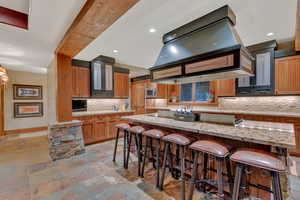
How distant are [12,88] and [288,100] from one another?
9096mm

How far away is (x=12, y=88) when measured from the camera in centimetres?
521

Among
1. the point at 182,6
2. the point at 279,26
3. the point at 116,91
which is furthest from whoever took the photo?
the point at 116,91

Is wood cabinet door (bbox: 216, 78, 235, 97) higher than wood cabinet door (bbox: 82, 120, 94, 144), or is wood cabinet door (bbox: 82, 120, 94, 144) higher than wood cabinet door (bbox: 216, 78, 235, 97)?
wood cabinet door (bbox: 216, 78, 235, 97)

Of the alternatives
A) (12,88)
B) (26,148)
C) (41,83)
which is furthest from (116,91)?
(12,88)

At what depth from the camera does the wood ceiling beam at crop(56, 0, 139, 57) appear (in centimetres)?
156

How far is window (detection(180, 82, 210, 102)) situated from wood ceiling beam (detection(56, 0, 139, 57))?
4292 millimetres

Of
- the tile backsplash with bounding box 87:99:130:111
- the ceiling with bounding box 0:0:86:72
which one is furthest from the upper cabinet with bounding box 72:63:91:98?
the ceiling with bounding box 0:0:86:72

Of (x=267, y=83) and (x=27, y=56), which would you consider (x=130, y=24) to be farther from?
(x=267, y=83)

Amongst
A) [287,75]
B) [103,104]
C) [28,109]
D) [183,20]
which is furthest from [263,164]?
[28,109]

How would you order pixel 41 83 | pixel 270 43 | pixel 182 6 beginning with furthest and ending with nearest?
pixel 41 83, pixel 270 43, pixel 182 6

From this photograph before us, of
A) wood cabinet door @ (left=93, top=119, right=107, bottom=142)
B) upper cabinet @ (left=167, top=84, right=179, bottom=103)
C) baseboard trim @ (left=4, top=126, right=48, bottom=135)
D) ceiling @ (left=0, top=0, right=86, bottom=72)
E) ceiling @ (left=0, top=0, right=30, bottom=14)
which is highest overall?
ceiling @ (left=0, top=0, right=30, bottom=14)

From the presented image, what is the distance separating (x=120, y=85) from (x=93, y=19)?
3.32m

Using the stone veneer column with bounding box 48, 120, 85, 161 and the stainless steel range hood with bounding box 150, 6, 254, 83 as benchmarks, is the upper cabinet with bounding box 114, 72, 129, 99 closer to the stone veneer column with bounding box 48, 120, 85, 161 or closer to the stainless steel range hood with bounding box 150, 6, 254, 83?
the stone veneer column with bounding box 48, 120, 85, 161

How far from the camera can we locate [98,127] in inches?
163
